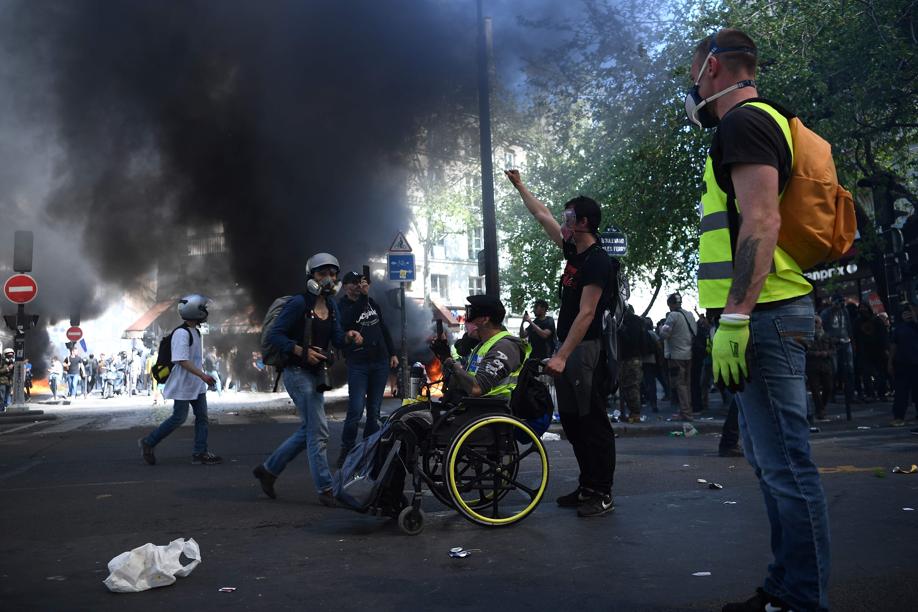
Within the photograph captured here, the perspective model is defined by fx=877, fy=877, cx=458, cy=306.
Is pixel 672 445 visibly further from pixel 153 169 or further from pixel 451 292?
pixel 451 292

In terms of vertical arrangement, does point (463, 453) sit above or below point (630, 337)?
below

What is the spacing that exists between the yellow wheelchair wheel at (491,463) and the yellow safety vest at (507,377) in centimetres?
20

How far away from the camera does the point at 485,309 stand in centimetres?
525

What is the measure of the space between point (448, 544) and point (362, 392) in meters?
3.67

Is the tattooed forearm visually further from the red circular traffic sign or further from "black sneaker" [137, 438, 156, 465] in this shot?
the red circular traffic sign

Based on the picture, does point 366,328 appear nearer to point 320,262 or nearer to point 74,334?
point 320,262

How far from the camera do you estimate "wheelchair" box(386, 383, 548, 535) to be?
4.71 meters

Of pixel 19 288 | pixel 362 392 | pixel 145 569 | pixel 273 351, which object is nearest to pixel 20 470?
pixel 362 392

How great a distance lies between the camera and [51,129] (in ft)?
52.4

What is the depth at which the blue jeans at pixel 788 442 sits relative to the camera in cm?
263

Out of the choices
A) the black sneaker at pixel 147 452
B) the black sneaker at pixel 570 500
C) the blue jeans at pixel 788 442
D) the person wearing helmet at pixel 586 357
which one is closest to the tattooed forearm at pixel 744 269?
the blue jeans at pixel 788 442

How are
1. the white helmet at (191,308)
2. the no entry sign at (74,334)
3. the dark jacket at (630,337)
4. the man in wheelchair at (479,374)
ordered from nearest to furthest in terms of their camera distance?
the man in wheelchair at (479,374), the white helmet at (191,308), the dark jacket at (630,337), the no entry sign at (74,334)

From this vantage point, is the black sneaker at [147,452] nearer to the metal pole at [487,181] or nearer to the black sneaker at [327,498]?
the black sneaker at [327,498]

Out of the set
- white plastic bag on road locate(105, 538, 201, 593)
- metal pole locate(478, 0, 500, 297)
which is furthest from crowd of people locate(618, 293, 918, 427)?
white plastic bag on road locate(105, 538, 201, 593)
